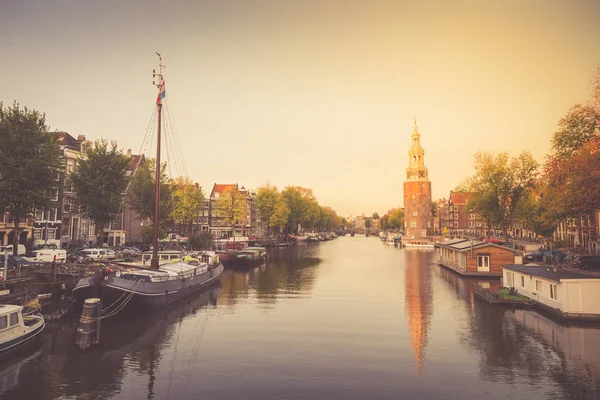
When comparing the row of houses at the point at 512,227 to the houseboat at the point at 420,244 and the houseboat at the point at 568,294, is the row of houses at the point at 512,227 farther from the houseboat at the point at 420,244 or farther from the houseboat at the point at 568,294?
the houseboat at the point at 568,294

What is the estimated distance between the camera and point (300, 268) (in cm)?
6644

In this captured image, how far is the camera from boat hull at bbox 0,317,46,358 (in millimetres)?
21172

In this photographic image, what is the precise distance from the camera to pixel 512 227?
128 m

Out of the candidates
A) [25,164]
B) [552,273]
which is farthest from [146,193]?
[552,273]

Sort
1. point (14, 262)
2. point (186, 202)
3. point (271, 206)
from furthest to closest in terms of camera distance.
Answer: point (271, 206) → point (186, 202) → point (14, 262)

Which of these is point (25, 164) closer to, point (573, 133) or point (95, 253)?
point (95, 253)

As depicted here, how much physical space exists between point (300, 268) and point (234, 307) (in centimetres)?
3105

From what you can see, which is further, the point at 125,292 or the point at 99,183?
the point at 99,183

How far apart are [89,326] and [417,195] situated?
429 feet

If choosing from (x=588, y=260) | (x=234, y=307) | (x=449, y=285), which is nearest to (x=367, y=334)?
(x=234, y=307)

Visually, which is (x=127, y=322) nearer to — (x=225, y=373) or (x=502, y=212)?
(x=225, y=373)

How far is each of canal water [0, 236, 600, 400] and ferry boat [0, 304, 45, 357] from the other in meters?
0.71

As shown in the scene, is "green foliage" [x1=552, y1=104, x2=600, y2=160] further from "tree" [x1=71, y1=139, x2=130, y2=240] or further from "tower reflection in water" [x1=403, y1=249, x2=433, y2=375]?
"tree" [x1=71, y1=139, x2=130, y2=240]

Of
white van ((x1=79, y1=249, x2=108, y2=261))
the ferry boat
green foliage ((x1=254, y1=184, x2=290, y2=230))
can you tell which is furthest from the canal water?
green foliage ((x1=254, y1=184, x2=290, y2=230))
